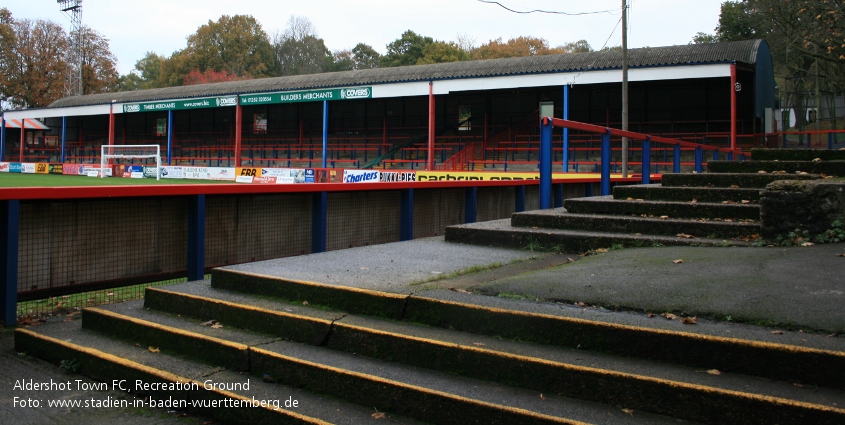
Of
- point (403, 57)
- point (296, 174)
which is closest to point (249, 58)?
point (403, 57)

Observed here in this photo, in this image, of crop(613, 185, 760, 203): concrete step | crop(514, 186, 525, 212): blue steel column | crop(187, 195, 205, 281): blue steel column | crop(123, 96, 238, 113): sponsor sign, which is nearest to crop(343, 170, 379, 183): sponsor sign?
crop(123, 96, 238, 113): sponsor sign

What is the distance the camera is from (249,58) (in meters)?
87.2

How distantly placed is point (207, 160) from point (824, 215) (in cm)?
4179

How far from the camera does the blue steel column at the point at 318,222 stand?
777cm

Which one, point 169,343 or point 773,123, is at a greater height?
point 773,123

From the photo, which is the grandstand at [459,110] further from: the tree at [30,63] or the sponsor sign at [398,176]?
the tree at [30,63]

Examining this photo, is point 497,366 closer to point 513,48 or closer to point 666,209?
point 666,209

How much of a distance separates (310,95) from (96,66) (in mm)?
57548

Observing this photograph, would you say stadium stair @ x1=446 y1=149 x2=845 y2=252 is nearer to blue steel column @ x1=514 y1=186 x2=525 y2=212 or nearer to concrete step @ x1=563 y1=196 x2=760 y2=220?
concrete step @ x1=563 y1=196 x2=760 y2=220

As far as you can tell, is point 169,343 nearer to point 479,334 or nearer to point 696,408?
point 479,334

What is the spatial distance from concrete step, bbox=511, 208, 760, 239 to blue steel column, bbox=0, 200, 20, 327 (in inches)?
201

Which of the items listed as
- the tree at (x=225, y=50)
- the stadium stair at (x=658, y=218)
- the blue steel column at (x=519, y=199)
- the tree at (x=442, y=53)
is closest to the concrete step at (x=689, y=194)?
the stadium stair at (x=658, y=218)

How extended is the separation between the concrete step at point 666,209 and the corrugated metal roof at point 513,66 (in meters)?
18.2

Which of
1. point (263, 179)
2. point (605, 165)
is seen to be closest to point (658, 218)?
point (605, 165)
